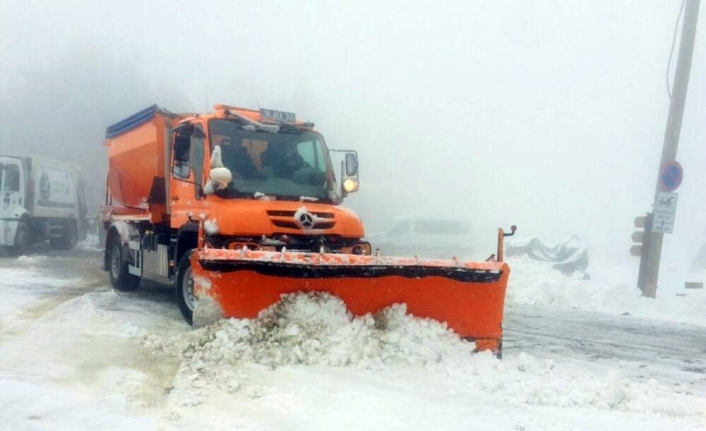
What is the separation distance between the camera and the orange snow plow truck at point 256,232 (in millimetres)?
5832

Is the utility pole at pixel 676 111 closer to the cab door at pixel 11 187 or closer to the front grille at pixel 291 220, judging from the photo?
the front grille at pixel 291 220

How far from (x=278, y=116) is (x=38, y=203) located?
1345 centimetres

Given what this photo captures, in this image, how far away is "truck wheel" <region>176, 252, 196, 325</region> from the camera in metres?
7.19

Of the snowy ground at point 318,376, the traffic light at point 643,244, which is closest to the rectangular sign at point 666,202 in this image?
the traffic light at point 643,244

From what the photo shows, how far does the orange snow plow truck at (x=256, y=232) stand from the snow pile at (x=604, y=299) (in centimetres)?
557

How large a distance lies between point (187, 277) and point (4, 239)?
11.6 meters

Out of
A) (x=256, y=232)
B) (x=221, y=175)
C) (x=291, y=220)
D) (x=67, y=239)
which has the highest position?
(x=221, y=175)

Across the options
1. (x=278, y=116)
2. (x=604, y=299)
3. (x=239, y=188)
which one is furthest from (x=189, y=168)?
(x=604, y=299)

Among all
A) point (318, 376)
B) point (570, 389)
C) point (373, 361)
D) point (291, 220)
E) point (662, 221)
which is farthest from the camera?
point (662, 221)

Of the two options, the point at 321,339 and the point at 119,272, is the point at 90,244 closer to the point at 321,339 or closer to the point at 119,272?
the point at 119,272

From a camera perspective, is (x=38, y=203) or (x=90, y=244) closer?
(x=38, y=203)

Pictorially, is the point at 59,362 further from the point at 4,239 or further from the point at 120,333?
the point at 4,239

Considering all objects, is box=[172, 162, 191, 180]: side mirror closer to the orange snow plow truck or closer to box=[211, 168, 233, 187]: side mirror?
the orange snow plow truck

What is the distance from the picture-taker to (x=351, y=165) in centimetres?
812
